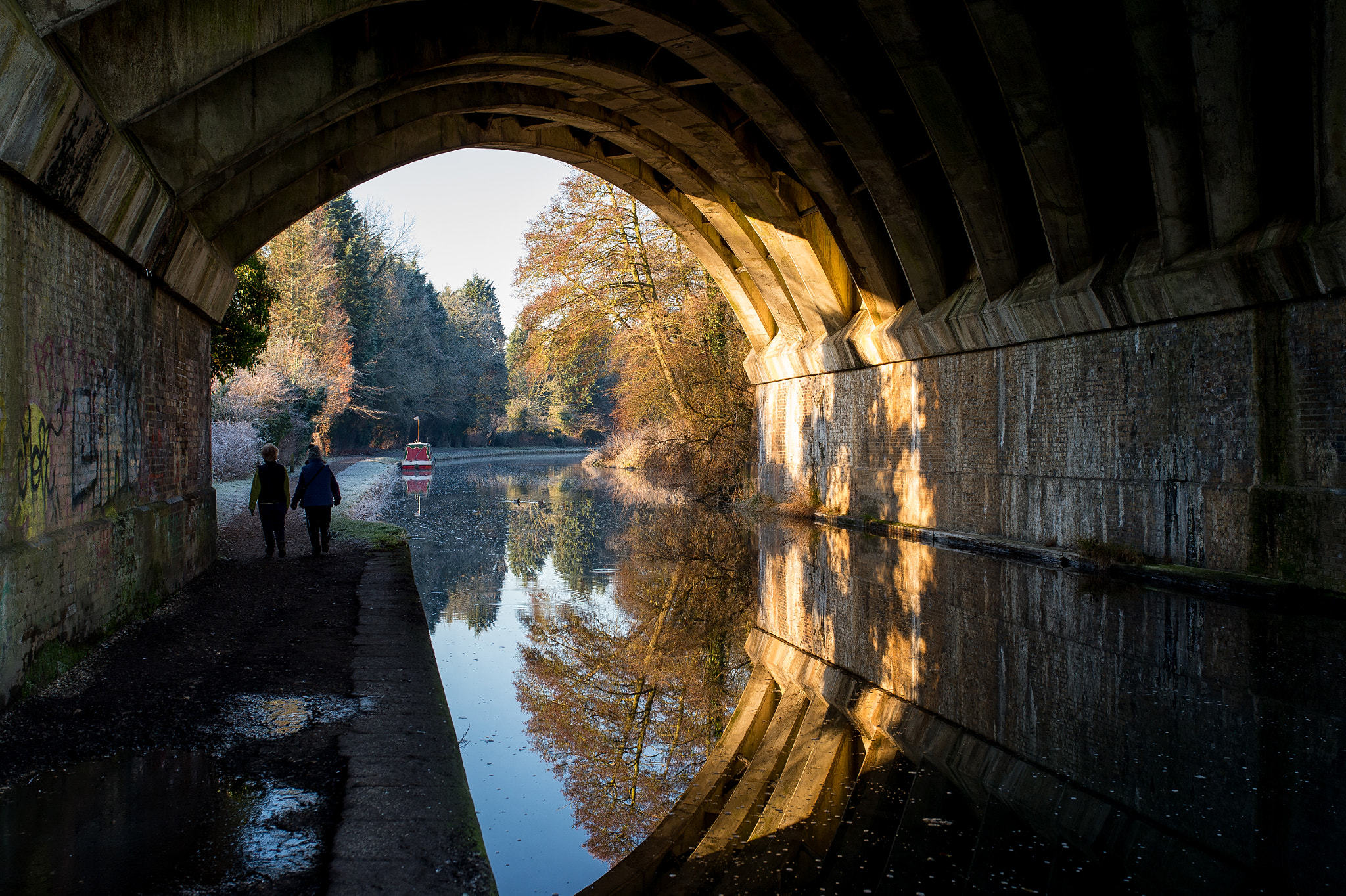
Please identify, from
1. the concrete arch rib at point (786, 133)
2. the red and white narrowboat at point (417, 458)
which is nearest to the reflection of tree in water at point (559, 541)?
the concrete arch rib at point (786, 133)

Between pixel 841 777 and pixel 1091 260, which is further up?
pixel 1091 260

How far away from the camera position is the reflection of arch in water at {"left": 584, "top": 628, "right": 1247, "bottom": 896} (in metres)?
3.75

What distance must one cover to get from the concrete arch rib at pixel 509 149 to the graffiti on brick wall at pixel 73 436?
4653 mm

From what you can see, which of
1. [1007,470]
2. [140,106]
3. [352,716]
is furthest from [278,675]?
[1007,470]

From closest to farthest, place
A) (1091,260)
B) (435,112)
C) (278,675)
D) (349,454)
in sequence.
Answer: (278,675), (1091,260), (435,112), (349,454)

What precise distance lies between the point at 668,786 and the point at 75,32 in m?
6.22

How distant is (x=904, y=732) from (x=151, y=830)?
388 cm

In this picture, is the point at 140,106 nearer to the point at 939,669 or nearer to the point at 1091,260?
the point at 939,669

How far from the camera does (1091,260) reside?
41.9ft

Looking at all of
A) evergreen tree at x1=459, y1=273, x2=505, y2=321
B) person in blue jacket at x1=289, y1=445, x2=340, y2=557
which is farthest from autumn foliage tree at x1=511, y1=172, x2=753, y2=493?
evergreen tree at x1=459, y1=273, x2=505, y2=321

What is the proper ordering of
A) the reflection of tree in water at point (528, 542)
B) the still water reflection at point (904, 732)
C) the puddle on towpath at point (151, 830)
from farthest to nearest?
1. the reflection of tree in water at point (528, 542)
2. the still water reflection at point (904, 732)
3. the puddle on towpath at point (151, 830)

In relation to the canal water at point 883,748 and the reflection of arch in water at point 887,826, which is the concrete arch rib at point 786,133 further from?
the reflection of arch in water at point 887,826

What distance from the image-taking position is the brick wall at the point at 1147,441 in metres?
9.68

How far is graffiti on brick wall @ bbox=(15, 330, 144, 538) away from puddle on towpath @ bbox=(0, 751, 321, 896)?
7.07 ft
